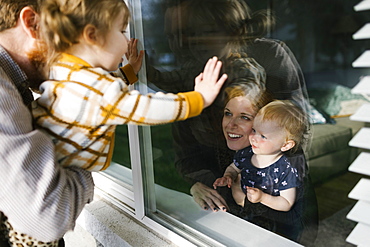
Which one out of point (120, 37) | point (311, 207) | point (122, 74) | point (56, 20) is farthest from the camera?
point (122, 74)

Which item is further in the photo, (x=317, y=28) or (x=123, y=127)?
(x=123, y=127)

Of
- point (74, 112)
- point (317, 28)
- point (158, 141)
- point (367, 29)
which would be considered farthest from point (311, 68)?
point (158, 141)

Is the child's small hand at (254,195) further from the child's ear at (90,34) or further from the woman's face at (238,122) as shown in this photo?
the child's ear at (90,34)

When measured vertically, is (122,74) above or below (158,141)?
above

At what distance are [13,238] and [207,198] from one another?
0.74 meters

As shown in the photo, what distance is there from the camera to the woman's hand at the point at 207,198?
54.6 inches

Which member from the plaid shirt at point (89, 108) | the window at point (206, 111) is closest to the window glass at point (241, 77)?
→ the window at point (206, 111)

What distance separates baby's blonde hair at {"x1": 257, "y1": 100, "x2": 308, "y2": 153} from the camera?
3.45 ft

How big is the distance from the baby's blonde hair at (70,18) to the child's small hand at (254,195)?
73 centimetres

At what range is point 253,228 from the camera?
130cm

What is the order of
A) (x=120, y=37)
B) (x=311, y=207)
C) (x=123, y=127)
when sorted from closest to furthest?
(x=120, y=37)
(x=311, y=207)
(x=123, y=127)

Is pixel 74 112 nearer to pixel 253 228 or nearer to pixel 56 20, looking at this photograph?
pixel 56 20

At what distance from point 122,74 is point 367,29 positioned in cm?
83

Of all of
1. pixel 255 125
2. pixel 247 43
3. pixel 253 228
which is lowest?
pixel 253 228
